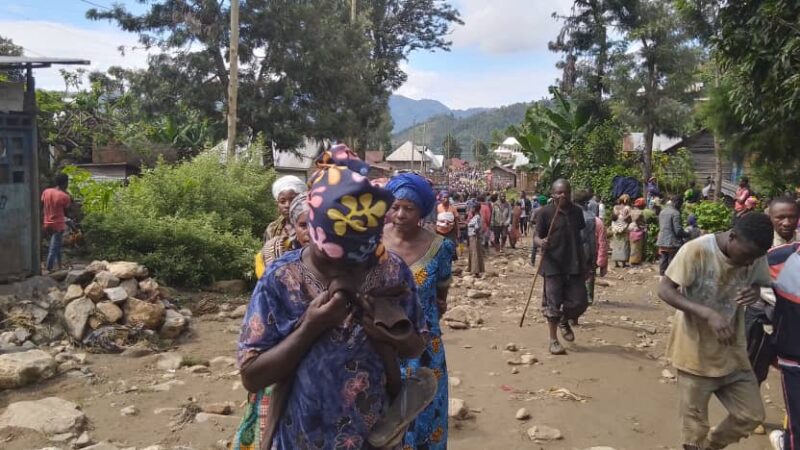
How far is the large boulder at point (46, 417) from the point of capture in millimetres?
4715

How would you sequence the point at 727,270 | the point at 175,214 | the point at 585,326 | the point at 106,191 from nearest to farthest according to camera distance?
the point at 727,270, the point at 585,326, the point at 175,214, the point at 106,191

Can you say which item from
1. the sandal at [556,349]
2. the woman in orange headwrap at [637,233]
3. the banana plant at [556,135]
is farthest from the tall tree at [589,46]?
the sandal at [556,349]

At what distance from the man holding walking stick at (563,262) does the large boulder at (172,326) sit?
4255mm

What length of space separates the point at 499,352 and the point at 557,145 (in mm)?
18552

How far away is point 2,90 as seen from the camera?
772cm

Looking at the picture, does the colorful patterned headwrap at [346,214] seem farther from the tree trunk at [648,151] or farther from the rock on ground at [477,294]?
the tree trunk at [648,151]

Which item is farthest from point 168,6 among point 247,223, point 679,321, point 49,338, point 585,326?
point 679,321

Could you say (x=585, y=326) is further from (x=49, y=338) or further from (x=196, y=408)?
(x=49, y=338)

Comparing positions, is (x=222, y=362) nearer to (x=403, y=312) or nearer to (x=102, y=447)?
(x=102, y=447)

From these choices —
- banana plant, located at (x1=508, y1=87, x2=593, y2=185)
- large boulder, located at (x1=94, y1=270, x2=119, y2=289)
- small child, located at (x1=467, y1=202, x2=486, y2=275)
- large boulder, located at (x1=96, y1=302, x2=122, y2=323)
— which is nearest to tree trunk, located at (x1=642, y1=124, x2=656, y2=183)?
banana plant, located at (x1=508, y1=87, x2=593, y2=185)

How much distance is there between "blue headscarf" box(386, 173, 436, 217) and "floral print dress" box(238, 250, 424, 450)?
5.20ft

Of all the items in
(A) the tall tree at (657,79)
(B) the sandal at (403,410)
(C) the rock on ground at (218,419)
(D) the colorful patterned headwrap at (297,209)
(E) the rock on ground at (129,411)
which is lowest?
(E) the rock on ground at (129,411)

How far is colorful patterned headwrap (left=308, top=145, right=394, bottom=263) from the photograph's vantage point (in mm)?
1739

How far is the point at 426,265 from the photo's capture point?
339cm
